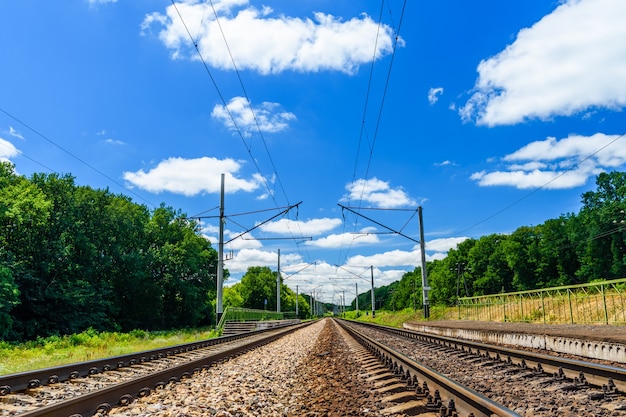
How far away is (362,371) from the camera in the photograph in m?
9.47

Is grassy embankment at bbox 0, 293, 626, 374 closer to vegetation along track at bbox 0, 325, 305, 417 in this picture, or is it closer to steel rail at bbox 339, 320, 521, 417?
vegetation along track at bbox 0, 325, 305, 417

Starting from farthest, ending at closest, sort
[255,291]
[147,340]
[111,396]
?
[255,291], [147,340], [111,396]

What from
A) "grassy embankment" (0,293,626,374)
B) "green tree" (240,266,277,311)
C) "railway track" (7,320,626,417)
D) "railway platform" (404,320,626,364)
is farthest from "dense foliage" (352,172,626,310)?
"railway track" (7,320,626,417)

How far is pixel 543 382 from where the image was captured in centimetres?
718

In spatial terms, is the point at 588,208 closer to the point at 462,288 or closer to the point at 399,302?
the point at 462,288

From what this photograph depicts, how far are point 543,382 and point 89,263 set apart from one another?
42331 mm

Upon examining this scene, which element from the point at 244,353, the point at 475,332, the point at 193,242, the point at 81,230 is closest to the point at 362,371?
the point at 244,353

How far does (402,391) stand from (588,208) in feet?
233

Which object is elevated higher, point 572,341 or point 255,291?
point 255,291

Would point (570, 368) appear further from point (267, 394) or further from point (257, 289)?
point (257, 289)

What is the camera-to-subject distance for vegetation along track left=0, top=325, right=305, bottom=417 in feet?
18.6

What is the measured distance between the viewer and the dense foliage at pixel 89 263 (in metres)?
34.5

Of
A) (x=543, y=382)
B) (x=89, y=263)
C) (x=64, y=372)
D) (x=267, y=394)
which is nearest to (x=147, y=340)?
(x=89, y=263)

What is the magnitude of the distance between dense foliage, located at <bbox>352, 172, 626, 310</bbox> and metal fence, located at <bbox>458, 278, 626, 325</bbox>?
114ft
